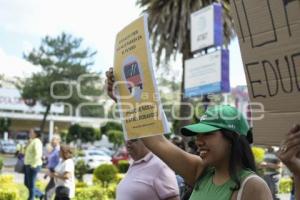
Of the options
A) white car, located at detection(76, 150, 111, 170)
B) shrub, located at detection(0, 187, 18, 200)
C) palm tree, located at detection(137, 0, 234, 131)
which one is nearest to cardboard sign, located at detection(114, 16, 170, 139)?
shrub, located at detection(0, 187, 18, 200)

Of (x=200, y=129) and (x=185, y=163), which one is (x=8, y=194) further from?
(x=200, y=129)

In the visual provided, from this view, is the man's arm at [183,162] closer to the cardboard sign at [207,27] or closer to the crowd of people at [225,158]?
the crowd of people at [225,158]

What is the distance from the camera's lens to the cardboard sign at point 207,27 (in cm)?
1670

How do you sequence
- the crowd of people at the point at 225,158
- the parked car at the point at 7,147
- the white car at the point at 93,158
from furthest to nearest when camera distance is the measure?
the parked car at the point at 7,147 < the white car at the point at 93,158 < the crowd of people at the point at 225,158

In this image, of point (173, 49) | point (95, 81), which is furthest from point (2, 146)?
point (173, 49)

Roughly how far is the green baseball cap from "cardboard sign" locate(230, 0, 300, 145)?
0.10m

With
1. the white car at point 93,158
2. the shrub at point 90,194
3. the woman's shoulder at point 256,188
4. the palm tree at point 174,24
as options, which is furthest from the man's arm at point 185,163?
the white car at point 93,158

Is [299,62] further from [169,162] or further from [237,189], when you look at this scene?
[169,162]

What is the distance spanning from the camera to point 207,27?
1719cm

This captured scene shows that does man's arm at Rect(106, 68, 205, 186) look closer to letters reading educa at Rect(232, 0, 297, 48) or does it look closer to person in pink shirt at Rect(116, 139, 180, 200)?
person in pink shirt at Rect(116, 139, 180, 200)

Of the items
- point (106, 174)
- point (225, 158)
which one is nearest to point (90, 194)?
point (106, 174)

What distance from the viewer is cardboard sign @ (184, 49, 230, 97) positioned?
51.6 ft

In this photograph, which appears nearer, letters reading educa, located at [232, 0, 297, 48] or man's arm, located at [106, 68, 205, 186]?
letters reading educa, located at [232, 0, 297, 48]

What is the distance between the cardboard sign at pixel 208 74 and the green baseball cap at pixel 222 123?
12.9 metres
